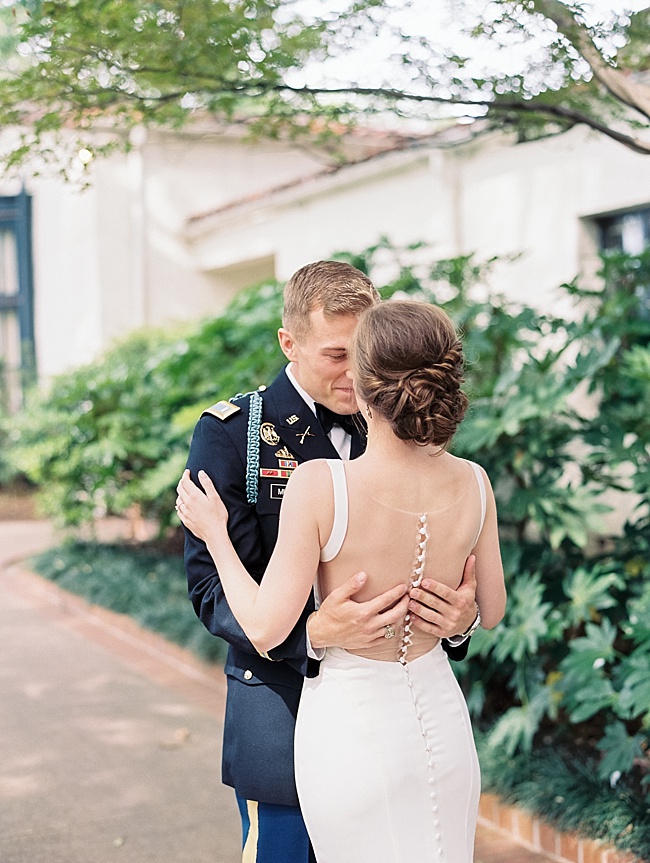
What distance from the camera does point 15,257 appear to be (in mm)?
17656

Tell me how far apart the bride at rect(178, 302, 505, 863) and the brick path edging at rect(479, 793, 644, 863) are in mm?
1628

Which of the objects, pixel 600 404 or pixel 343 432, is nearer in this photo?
pixel 343 432

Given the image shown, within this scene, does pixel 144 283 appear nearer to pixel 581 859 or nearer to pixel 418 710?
pixel 581 859

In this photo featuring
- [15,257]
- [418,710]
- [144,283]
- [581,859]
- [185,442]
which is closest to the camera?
[418,710]

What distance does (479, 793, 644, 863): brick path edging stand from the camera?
370 centimetres

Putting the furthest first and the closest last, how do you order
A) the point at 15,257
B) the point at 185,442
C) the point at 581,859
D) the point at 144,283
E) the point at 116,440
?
the point at 15,257
the point at 144,283
the point at 116,440
the point at 185,442
the point at 581,859

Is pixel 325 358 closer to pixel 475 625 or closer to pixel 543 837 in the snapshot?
pixel 475 625

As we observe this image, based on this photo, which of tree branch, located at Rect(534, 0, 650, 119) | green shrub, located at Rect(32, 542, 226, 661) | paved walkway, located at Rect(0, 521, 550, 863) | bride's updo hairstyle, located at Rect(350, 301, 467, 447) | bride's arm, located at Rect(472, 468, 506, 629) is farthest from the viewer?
green shrub, located at Rect(32, 542, 226, 661)

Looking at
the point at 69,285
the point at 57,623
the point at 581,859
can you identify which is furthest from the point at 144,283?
the point at 581,859

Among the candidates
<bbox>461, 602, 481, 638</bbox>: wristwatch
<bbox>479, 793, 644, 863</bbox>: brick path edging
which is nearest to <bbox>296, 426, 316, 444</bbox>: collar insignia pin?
<bbox>461, 602, 481, 638</bbox>: wristwatch

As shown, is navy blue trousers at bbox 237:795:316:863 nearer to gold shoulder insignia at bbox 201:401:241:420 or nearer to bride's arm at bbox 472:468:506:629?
bride's arm at bbox 472:468:506:629

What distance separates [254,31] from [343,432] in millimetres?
1982

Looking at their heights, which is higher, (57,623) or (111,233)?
(111,233)

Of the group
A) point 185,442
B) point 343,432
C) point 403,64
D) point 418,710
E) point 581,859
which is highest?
point 403,64
